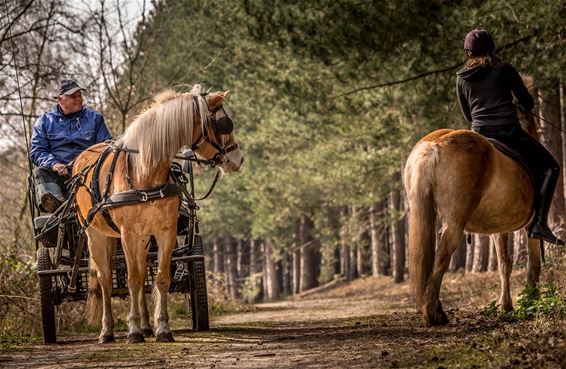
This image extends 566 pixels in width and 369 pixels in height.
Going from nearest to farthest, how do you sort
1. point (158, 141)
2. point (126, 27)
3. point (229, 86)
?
point (158, 141), point (126, 27), point (229, 86)

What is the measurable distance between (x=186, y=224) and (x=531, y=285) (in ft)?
12.9

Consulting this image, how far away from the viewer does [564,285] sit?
10.4m

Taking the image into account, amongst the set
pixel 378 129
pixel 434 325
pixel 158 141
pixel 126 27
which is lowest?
pixel 434 325

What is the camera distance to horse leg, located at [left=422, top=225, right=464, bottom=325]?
28.8 ft

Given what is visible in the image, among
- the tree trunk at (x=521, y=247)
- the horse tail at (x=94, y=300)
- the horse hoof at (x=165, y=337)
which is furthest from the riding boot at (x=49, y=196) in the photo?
the tree trunk at (x=521, y=247)

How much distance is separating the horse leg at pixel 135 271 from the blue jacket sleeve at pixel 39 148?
1.95 meters

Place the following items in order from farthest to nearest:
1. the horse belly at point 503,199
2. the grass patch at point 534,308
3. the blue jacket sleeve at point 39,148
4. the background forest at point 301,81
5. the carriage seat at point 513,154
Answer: the background forest at point 301,81, the blue jacket sleeve at point 39,148, the carriage seat at point 513,154, the horse belly at point 503,199, the grass patch at point 534,308

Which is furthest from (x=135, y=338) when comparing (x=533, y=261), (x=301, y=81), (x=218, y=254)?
(x=218, y=254)

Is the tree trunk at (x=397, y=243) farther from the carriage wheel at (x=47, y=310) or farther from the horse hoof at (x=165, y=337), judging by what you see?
the horse hoof at (x=165, y=337)

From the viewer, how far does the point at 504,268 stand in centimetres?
1050

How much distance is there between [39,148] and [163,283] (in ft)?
8.05

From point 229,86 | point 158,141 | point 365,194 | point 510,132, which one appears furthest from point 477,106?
point 229,86

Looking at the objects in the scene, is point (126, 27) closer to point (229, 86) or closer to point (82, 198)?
point (82, 198)

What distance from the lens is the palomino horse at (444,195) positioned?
873cm
